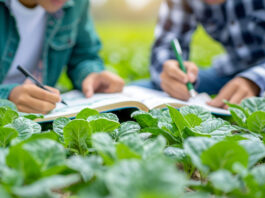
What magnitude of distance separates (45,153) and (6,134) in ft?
0.45

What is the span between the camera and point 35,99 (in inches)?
32.7

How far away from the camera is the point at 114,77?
1183mm

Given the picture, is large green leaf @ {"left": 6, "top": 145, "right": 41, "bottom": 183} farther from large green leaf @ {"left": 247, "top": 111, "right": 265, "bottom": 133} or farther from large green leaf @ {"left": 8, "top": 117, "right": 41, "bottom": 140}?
large green leaf @ {"left": 247, "top": 111, "right": 265, "bottom": 133}

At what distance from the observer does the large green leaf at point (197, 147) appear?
40cm

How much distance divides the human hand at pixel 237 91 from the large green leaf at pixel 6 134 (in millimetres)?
698

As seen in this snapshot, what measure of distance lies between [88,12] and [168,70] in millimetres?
597

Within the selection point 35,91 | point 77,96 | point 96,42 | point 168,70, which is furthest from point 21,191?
point 96,42

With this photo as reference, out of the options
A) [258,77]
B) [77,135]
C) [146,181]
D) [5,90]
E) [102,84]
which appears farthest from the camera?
[102,84]

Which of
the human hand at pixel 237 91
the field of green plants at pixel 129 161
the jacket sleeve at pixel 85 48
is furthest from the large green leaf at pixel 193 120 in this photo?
the jacket sleeve at pixel 85 48

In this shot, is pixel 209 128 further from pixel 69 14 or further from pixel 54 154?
pixel 69 14

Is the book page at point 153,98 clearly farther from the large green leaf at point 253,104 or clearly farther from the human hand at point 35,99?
the human hand at point 35,99

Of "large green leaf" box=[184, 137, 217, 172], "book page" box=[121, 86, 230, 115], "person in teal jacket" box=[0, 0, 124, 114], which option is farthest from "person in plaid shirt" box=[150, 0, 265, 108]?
"large green leaf" box=[184, 137, 217, 172]

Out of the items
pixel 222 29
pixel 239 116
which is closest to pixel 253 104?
→ pixel 239 116

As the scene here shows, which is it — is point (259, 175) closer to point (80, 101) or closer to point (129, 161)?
point (129, 161)
